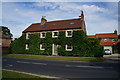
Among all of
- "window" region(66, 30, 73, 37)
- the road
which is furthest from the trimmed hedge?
the road

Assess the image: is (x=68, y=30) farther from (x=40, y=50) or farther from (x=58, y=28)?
(x=40, y=50)

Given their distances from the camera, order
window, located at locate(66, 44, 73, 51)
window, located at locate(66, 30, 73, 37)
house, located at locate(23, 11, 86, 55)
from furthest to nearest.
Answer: window, located at locate(66, 30, 73, 37), house, located at locate(23, 11, 86, 55), window, located at locate(66, 44, 73, 51)

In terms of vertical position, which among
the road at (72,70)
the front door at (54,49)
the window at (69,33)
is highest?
the window at (69,33)

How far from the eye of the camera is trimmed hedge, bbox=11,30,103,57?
18078 millimetres

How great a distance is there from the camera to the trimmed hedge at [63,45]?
18078 millimetres

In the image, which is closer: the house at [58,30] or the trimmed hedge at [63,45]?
the trimmed hedge at [63,45]

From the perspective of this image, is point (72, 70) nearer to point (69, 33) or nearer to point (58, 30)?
point (69, 33)

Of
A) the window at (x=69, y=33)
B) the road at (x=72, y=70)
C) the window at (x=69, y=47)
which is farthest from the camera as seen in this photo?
the window at (x=69, y=33)

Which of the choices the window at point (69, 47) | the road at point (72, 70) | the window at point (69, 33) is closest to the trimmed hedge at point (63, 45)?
the window at point (69, 47)

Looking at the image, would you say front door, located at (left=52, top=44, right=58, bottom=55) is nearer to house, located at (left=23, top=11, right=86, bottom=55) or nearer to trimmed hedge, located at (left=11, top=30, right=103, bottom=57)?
house, located at (left=23, top=11, right=86, bottom=55)

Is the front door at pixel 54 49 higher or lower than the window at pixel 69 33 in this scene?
lower

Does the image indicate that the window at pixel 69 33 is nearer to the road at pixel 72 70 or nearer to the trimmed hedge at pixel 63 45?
the trimmed hedge at pixel 63 45

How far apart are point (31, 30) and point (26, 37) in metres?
2.42

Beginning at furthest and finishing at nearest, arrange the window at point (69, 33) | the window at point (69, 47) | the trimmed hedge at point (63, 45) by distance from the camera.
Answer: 1. the window at point (69, 33)
2. the window at point (69, 47)
3. the trimmed hedge at point (63, 45)
